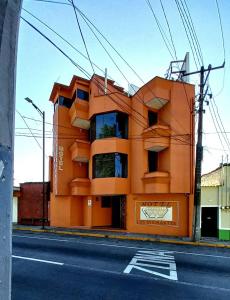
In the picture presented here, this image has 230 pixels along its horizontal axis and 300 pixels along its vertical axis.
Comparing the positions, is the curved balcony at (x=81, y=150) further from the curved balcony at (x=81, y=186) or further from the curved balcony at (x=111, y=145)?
the curved balcony at (x=81, y=186)

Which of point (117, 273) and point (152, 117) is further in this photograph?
point (152, 117)

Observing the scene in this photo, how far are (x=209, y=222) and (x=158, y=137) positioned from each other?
7.00 m

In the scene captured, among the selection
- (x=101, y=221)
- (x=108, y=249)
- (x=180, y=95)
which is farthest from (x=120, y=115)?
(x=108, y=249)

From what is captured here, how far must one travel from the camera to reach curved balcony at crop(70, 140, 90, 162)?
78.9ft

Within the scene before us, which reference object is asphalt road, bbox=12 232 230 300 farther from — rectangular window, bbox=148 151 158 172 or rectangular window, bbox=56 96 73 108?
rectangular window, bbox=56 96 73 108

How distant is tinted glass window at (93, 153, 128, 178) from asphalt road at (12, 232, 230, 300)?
318 inches

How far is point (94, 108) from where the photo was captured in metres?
23.5

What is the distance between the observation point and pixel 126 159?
900 inches

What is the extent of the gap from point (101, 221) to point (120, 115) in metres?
9.10

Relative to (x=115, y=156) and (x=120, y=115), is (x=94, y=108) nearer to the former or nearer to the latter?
(x=120, y=115)

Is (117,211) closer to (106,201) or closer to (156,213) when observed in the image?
(106,201)

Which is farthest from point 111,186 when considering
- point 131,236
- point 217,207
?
point 217,207

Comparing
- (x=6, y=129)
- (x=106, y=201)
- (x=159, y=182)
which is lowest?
(x=106, y=201)

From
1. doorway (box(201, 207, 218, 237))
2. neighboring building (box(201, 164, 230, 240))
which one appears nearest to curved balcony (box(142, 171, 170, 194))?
neighboring building (box(201, 164, 230, 240))
